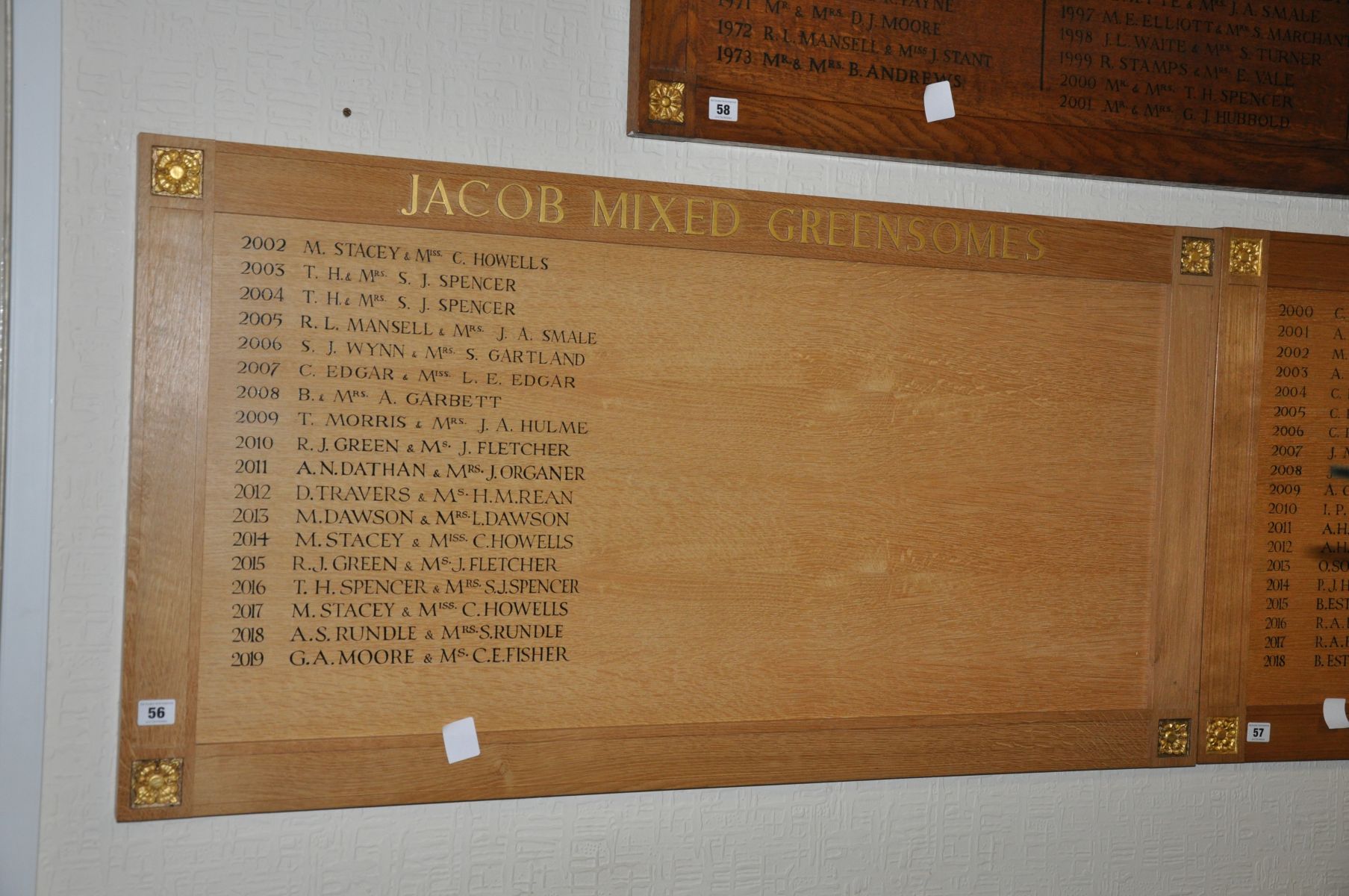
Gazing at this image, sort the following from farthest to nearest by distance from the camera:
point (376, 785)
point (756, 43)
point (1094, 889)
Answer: point (1094, 889), point (756, 43), point (376, 785)

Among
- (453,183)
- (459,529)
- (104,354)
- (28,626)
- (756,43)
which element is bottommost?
(28,626)

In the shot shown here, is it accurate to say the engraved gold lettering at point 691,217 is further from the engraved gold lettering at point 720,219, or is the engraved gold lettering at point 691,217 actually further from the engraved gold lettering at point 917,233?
the engraved gold lettering at point 917,233

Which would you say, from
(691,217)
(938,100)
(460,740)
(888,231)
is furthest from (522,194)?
(460,740)

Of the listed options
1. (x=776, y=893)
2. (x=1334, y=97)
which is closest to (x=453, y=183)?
(x=776, y=893)

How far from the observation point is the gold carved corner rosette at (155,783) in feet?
4.98

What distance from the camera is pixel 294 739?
61.9 inches

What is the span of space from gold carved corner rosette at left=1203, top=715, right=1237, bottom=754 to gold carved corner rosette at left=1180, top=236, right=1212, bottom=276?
2.71ft

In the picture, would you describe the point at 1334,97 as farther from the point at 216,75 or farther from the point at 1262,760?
the point at 216,75

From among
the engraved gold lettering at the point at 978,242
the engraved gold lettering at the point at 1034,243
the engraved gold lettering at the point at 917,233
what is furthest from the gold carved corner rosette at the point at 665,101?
the engraved gold lettering at the point at 1034,243

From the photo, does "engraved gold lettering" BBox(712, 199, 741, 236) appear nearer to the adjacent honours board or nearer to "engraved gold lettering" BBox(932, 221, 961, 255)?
the adjacent honours board

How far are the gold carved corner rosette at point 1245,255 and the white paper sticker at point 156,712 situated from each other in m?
1.95

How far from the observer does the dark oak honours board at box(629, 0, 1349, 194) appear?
5.57ft

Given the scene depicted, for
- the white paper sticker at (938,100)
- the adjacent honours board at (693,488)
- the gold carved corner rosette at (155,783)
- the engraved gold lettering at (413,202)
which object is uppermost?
the white paper sticker at (938,100)

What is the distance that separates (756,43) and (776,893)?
1452mm
